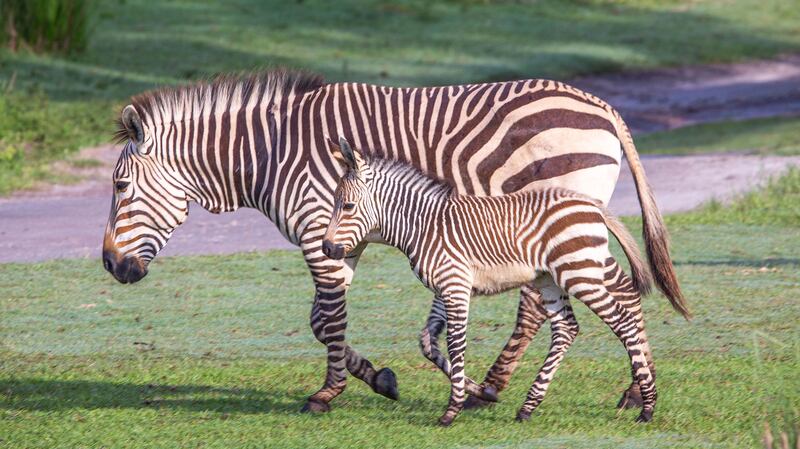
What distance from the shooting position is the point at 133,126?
23.2 ft

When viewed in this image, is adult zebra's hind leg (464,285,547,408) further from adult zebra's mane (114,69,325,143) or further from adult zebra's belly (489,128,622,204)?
adult zebra's mane (114,69,325,143)

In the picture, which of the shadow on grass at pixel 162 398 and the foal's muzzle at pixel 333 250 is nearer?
the foal's muzzle at pixel 333 250

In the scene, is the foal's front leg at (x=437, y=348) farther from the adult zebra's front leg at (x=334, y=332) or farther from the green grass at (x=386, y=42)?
the green grass at (x=386, y=42)

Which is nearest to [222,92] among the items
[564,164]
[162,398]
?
[162,398]

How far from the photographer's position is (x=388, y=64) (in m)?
21.8

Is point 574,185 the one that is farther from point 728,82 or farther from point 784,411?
point 728,82

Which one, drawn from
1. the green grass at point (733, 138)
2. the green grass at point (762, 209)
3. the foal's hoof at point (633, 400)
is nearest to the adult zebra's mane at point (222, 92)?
the foal's hoof at point (633, 400)

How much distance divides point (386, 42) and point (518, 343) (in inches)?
665

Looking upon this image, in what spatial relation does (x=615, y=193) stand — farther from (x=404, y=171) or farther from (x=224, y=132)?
(x=404, y=171)

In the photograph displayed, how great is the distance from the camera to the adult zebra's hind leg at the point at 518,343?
7.09 meters

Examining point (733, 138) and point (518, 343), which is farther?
point (733, 138)

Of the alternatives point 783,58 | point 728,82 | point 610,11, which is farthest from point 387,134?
point 610,11

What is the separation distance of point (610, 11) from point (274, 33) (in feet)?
26.0

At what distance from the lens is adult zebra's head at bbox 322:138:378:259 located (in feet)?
21.5
